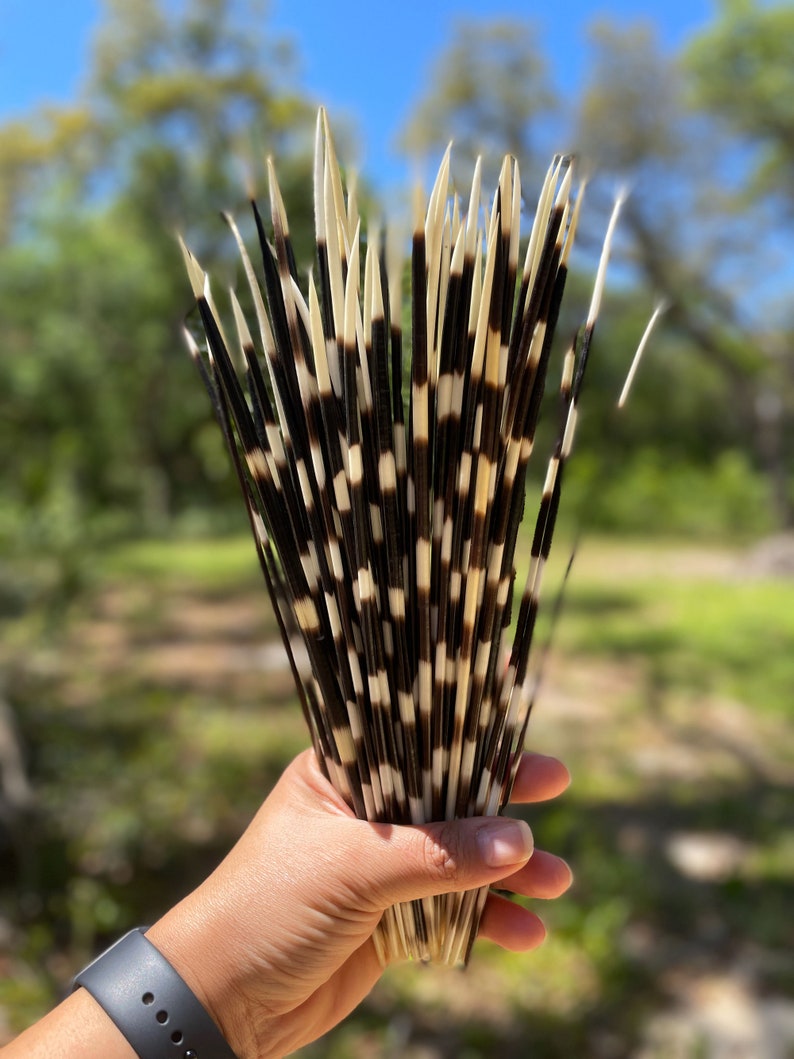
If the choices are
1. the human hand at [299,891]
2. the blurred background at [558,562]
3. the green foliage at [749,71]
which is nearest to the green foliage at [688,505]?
the blurred background at [558,562]

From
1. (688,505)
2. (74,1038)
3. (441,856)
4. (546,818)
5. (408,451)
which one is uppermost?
(408,451)

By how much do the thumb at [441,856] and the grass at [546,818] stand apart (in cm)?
124

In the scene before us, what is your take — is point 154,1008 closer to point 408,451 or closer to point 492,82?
point 408,451

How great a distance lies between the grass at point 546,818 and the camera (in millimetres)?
1718

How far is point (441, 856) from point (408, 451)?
0.30 meters

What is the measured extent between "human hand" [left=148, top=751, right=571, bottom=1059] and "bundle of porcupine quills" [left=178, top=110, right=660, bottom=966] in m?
0.04

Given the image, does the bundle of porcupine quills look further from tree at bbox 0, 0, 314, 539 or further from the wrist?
tree at bbox 0, 0, 314, 539

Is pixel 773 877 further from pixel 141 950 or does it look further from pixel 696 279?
pixel 696 279

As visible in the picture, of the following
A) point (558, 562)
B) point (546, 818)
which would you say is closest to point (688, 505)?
point (546, 818)

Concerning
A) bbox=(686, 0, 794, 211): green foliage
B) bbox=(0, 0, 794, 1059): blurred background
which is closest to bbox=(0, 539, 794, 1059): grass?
bbox=(0, 0, 794, 1059): blurred background

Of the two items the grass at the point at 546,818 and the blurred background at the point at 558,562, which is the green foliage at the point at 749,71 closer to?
the blurred background at the point at 558,562

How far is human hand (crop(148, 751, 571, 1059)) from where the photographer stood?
2.00 feet

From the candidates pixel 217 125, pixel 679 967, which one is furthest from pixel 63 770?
pixel 217 125

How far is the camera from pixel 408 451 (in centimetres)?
58
